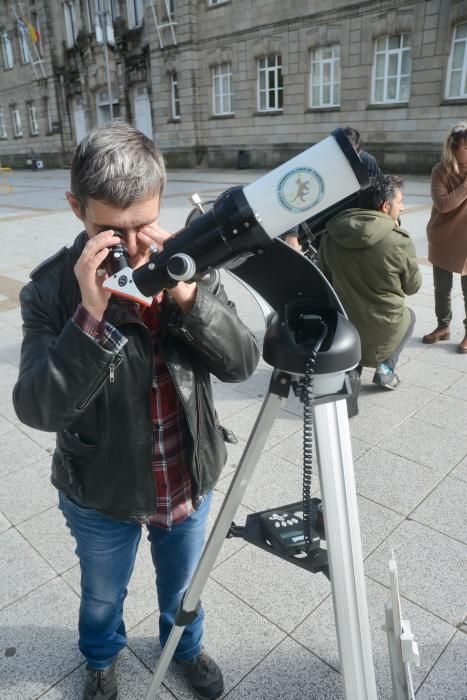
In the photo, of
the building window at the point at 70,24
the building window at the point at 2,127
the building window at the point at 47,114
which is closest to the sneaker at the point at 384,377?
the building window at the point at 70,24

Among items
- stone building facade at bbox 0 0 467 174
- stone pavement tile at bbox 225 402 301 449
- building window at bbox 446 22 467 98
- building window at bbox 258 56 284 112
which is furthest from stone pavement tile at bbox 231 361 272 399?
building window at bbox 258 56 284 112

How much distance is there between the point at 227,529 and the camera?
1.35 m

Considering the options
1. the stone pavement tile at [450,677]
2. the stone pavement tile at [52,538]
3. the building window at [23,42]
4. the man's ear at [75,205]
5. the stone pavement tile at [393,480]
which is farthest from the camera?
the building window at [23,42]

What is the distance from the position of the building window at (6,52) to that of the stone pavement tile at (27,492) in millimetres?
38912

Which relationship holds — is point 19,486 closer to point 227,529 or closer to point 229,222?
point 227,529

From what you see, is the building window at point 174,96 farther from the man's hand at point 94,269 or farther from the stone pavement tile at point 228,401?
the man's hand at point 94,269

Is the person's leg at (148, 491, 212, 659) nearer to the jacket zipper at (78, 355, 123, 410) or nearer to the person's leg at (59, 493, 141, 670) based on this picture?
the person's leg at (59, 493, 141, 670)

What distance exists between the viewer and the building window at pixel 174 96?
2419 centimetres

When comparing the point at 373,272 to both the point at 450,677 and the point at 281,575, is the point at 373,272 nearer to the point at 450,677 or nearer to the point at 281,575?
the point at 281,575

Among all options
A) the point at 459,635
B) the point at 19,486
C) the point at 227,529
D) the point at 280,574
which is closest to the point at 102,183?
the point at 227,529

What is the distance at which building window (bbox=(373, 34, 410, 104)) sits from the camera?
1705 cm

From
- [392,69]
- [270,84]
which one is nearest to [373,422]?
[392,69]

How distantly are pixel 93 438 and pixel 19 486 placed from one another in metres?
1.81

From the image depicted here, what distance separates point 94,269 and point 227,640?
1.62 m
